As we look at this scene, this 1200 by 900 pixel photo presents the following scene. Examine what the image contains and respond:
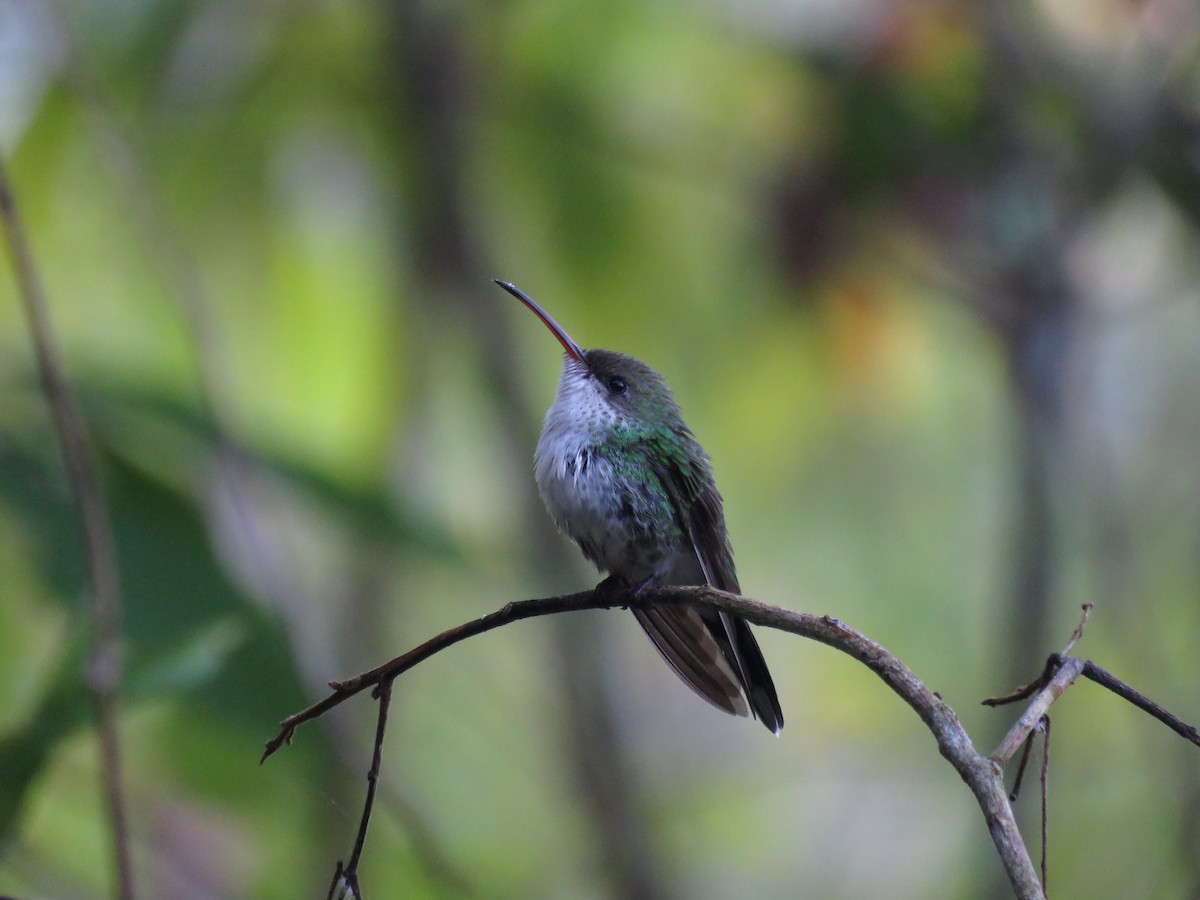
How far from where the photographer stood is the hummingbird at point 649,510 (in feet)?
7.33

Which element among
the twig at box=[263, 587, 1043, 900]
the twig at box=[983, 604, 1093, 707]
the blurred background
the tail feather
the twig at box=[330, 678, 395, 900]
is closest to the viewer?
the twig at box=[263, 587, 1043, 900]

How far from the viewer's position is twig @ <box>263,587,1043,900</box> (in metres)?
1.00

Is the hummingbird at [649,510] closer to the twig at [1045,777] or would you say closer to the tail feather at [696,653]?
the tail feather at [696,653]

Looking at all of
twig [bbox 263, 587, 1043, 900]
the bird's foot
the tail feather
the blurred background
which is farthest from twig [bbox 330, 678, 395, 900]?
the blurred background

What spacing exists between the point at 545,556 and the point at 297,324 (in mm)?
1647

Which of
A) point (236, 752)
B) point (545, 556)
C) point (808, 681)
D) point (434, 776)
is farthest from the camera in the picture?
point (808, 681)

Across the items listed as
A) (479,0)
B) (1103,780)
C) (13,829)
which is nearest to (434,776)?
(1103,780)

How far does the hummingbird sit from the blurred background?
860 mm

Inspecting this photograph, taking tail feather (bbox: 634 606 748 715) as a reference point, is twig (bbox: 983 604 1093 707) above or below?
below

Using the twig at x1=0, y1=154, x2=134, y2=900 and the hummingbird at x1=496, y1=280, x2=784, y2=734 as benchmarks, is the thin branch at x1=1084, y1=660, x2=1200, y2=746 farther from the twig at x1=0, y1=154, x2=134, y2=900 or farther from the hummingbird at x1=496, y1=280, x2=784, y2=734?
the twig at x1=0, y1=154, x2=134, y2=900

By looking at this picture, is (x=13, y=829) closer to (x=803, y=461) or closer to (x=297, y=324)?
(x=297, y=324)

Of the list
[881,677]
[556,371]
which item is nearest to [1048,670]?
[881,677]

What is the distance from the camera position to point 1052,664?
4.04 ft

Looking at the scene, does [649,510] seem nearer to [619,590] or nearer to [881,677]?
[619,590]
